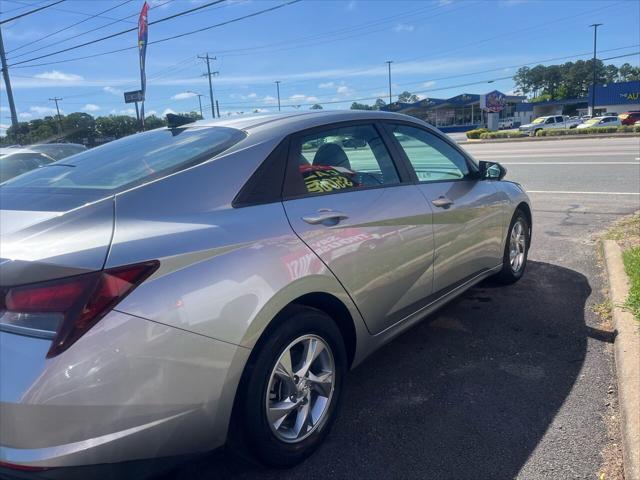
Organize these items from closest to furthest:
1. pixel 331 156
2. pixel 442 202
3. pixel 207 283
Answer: pixel 207 283 < pixel 331 156 < pixel 442 202

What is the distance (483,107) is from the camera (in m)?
60.3

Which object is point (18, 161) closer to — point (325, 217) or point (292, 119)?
point (292, 119)

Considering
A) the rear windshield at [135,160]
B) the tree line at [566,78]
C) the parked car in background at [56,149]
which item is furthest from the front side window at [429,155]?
the tree line at [566,78]

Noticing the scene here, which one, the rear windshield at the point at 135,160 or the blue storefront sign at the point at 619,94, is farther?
the blue storefront sign at the point at 619,94

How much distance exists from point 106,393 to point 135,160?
1343mm

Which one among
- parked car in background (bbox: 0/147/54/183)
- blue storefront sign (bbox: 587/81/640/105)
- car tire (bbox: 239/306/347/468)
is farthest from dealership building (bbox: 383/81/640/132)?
car tire (bbox: 239/306/347/468)

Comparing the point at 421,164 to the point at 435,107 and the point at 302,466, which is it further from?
the point at 435,107

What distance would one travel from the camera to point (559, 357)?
3.49 metres

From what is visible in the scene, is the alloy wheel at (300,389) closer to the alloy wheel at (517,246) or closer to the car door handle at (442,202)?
the car door handle at (442,202)

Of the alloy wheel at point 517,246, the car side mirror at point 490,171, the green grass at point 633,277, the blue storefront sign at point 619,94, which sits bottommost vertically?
the green grass at point 633,277

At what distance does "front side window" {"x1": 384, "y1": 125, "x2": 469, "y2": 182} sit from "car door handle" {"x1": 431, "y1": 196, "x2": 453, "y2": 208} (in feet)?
0.54

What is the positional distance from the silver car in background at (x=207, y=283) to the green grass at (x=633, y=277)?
155 centimetres

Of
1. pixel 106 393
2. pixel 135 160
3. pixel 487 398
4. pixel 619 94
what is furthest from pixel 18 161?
pixel 619 94

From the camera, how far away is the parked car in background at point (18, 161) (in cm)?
783
